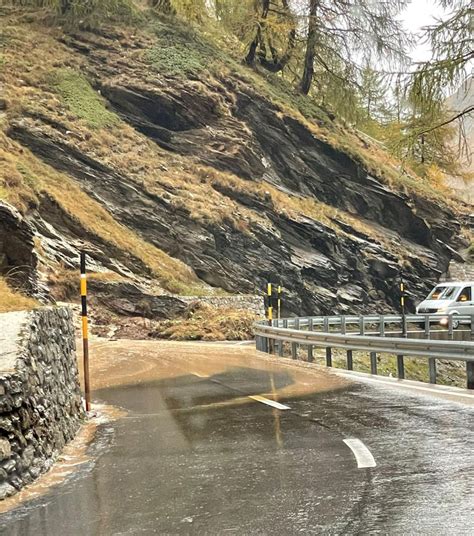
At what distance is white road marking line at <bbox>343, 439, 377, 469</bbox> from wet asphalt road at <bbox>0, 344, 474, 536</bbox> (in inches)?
3.0

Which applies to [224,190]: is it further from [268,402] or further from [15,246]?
[268,402]

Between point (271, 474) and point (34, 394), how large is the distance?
8.16ft

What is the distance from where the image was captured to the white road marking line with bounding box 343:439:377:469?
6059 millimetres

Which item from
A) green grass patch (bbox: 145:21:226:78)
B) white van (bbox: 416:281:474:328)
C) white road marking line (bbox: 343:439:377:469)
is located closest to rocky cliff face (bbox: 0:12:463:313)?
green grass patch (bbox: 145:21:226:78)

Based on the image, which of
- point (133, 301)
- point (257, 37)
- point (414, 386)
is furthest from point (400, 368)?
point (257, 37)

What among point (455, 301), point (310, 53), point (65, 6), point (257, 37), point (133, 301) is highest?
point (65, 6)

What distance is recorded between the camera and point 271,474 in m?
5.93

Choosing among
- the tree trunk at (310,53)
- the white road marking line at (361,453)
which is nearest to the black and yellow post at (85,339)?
the white road marking line at (361,453)

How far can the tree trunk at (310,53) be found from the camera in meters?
49.6

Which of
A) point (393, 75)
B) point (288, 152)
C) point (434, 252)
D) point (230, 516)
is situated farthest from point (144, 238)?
point (230, 516)

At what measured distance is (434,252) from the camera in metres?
48.9

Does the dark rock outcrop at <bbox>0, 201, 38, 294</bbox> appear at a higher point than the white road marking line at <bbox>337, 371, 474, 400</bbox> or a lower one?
higher

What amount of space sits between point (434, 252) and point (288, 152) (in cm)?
1311

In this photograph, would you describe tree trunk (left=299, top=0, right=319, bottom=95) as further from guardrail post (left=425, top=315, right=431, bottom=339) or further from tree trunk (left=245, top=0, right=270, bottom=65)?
guardrail post (left=425, top=315, right=431, bottom=339)
